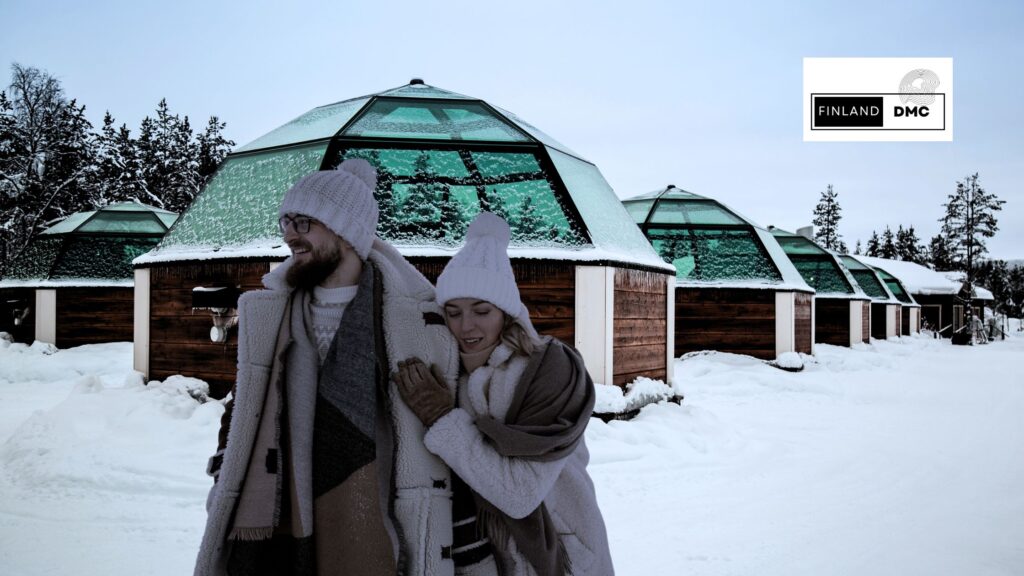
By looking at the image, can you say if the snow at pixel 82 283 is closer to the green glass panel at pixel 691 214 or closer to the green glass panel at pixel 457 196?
the green glass panel at pixel 457 196

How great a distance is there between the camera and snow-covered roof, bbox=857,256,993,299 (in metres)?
35.9

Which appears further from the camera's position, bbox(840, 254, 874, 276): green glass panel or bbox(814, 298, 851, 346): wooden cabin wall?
bbox(840, 254, 874, 276): green glass panel

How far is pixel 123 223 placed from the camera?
15.3 m

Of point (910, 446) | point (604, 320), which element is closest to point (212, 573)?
point (604, 320)

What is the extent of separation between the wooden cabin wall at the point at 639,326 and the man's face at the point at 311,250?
5798 mm

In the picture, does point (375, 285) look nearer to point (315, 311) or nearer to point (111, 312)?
point (315, 311)

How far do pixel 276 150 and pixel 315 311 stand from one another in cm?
728

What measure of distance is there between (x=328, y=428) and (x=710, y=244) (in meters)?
13.2

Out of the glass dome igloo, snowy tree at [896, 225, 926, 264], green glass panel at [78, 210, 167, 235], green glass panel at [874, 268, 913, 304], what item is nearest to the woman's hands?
the glass dome igloo

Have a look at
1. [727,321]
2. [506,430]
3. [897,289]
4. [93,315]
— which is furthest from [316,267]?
[897,289]

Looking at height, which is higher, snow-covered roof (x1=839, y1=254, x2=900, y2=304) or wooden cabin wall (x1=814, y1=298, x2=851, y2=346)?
snow-covered roof (x1=839, y1=254, x2=900, y2=304)

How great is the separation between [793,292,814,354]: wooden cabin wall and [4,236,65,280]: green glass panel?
15895mm

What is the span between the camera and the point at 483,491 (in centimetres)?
168

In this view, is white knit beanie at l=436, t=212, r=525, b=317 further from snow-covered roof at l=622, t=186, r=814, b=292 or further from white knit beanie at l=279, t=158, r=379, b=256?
snow-covered roof at l=622, t=186, r=814, b=292
